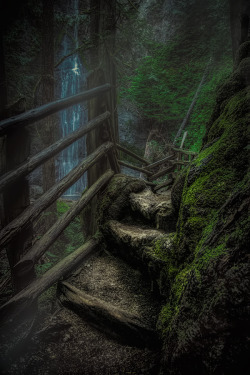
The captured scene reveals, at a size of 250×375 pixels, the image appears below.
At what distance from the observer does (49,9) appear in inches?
255

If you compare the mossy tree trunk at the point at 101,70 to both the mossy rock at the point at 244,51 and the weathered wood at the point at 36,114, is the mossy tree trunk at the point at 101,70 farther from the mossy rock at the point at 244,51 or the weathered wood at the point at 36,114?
the mossy rock at the point at 244,51

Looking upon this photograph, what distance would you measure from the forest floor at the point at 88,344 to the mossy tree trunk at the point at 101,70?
4.93ft

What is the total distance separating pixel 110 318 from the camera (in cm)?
189

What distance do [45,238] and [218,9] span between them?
43.1 feet

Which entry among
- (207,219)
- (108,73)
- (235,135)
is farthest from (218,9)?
(207,219)

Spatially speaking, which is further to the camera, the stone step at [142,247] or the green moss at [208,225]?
the stone step at [142,247]

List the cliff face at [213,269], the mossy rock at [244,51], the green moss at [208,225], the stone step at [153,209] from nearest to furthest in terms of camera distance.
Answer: the cliff face at [213,269]
the green moss at [208,225]
the stone step at [153,209]
the mossy rock at [244,51]

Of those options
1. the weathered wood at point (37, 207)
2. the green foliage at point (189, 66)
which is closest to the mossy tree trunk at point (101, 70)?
the weathered wood at point (37, 207)

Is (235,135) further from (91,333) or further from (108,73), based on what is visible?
(108,73)

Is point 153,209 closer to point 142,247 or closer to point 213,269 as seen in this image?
point 142,247

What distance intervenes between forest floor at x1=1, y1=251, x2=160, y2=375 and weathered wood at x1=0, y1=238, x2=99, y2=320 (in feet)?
0.73

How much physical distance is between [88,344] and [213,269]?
1392 mm

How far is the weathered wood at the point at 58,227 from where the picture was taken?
2330 millimetres

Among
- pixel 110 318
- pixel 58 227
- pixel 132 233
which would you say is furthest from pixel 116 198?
pixel 110 318
